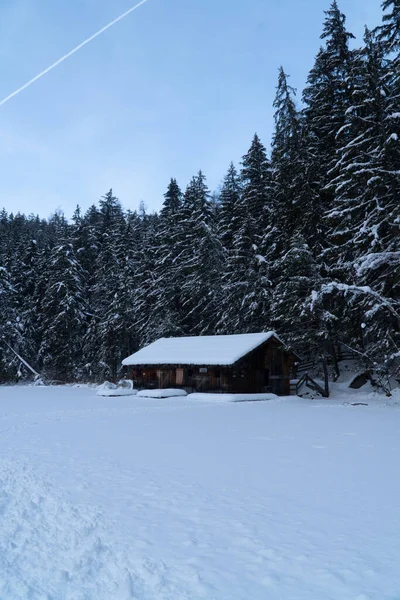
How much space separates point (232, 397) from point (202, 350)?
4.92 m

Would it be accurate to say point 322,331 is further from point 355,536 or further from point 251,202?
point 355,536

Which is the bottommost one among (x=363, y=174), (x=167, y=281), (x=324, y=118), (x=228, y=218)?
(x=167, y=281)

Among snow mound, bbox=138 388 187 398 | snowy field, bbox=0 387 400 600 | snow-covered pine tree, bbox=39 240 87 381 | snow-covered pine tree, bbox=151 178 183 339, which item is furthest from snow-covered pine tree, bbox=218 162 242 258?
snowy field, bbox=0 387 400 600

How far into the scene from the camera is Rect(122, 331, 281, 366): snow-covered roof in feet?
88.4

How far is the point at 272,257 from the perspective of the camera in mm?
33625

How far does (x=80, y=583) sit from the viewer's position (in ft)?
14.2

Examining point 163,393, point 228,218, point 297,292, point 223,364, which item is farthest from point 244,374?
point 228,218

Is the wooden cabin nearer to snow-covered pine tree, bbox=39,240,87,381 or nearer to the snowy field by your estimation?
the snowy field

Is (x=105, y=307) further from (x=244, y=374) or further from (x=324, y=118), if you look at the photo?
(x=324, y=118)

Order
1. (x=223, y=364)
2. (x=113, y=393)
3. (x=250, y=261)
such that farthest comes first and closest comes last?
1. (x=250, y=261)
2. (x=113, y=393)
3. (x=223, y=364)

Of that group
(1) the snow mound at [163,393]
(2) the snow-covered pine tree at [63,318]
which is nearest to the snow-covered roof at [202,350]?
(1) the snow mound at [163,393]

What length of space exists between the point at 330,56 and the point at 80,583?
118ft

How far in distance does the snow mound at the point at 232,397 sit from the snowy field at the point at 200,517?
13.0 m

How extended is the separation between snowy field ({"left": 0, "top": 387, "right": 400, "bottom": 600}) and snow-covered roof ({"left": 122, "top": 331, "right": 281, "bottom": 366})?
1415 cm
